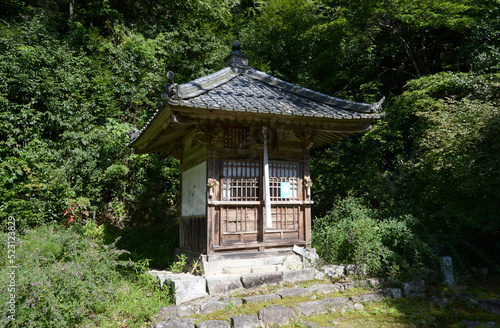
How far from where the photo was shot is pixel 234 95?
22.0 ft

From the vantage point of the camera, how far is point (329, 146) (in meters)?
13.4

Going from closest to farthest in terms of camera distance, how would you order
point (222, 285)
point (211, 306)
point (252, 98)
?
point (211, 306)
point (222, 285)
point (252, 98)

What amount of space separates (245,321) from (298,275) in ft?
6.63

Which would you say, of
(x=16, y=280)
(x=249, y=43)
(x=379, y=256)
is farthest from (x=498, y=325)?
(x=249, y=43)

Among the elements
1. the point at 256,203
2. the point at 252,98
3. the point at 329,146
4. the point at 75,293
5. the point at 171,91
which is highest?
the point at 329,146

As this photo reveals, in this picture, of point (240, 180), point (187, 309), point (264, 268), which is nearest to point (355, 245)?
point (264, 268)

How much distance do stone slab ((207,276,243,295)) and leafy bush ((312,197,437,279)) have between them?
2.63 m

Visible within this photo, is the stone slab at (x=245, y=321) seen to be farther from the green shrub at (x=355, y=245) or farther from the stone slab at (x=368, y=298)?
the green shrub at (x=355, y=245)

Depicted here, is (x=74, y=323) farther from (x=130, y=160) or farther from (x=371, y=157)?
(x=371, y=157)

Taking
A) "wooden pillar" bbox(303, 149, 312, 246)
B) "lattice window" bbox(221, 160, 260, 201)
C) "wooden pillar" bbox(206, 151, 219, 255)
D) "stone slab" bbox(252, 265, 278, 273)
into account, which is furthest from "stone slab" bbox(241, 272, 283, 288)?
"lattice window" bbox(221, 160, 260, 201)

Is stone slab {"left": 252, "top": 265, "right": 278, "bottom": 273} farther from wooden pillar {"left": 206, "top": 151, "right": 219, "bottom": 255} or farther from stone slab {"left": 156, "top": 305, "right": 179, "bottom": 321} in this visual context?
stone slab {"left": 156, "top": 305, "right": 179, "bottom": 321}

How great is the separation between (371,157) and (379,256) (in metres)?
5.52

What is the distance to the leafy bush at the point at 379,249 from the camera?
6797mm

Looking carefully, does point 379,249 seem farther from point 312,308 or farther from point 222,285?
point 222,285
